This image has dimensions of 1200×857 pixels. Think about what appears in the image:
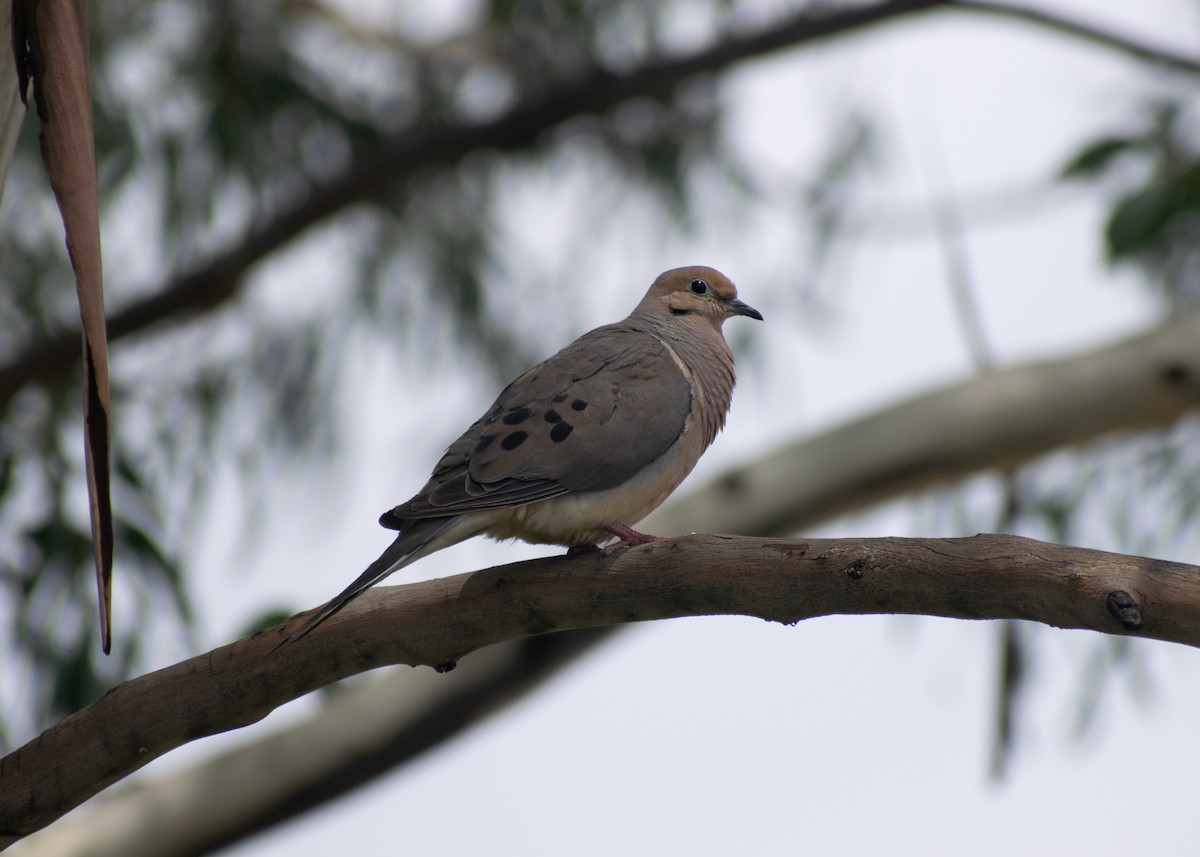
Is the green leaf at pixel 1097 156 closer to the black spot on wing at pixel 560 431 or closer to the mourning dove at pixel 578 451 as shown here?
the mourning dove at pixel 578 451

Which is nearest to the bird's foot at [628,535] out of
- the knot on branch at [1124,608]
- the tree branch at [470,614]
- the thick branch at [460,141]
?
the tree branch at [470,614]

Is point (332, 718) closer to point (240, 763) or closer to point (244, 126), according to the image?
point (240, 763)

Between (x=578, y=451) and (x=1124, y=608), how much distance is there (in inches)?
40.3

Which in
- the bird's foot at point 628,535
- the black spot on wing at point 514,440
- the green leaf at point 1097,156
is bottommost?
the bird's foot at point 628,535

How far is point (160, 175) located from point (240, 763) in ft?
7.08

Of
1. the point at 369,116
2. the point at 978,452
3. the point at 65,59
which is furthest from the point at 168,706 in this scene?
the point at 369,116

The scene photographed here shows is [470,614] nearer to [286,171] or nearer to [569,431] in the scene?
[569,431]

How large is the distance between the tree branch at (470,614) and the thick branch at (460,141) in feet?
6.70

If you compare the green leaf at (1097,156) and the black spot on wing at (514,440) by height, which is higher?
the green leaf at (1097,156)

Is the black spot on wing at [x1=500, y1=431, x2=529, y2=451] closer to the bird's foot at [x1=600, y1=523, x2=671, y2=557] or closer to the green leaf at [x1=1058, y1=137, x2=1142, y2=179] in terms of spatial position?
the bird's foot at [x1=600, y1=523, x2=671, y2=557]

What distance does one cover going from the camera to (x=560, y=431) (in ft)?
8.25

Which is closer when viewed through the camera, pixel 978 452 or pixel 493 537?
pixel 493 537

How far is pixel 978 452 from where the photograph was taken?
164 inches

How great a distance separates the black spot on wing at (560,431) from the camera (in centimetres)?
250
